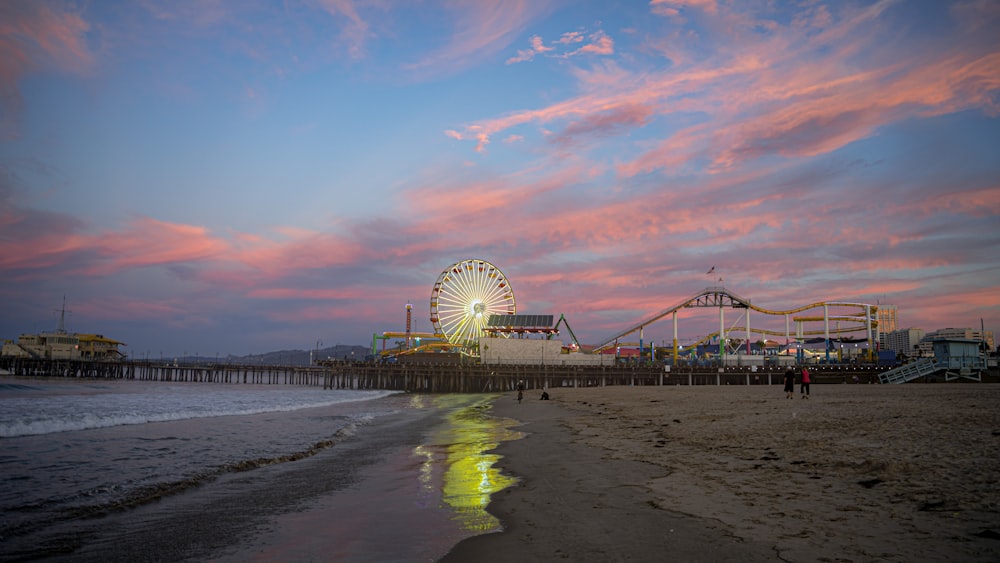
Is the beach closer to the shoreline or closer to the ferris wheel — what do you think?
the shoreline

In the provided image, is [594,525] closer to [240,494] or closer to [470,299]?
[240,494]

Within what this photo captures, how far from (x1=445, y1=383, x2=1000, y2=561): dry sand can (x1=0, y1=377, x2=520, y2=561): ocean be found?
1052mm

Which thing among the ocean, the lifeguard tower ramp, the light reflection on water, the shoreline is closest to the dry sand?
the shoreline

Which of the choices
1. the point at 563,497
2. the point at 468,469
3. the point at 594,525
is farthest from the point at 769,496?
the point at 468,469

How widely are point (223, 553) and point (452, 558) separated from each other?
292 centimetres

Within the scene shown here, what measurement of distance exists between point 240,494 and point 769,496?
9255 mm

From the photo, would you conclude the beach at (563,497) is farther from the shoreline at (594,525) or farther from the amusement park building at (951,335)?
the amusement park building at (951,335)

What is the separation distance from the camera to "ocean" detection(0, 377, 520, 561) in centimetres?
698

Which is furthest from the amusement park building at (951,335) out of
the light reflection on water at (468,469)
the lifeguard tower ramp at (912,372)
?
the light reflection on water at (468,469)

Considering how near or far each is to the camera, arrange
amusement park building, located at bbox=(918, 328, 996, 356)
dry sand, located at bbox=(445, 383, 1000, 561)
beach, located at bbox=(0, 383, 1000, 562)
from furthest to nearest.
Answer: amusement park building, located at bbox=(918, 328, 996, 356), beach, located at bbox=(0, 383, 1000, 562), dry sand, located at bbox=(445, 383, 1000, 561)

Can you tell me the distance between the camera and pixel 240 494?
416 inches

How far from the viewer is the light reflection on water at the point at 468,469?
8.08 meters

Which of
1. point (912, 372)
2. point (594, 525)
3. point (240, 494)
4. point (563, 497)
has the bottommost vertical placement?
point (240, 494)

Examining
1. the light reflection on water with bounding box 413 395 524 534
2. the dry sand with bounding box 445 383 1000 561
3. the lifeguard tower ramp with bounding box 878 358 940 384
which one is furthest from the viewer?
the lifeguard tower ramp with bounding box 878 358 940 384
